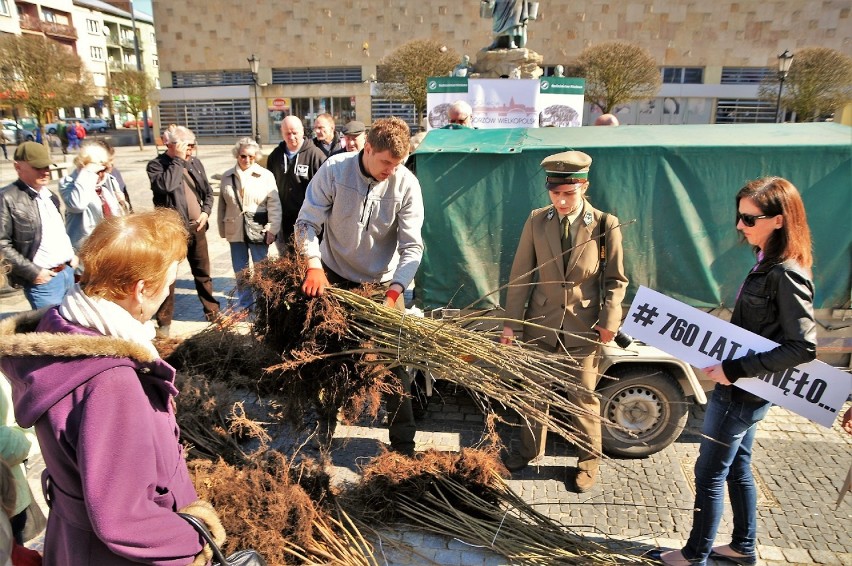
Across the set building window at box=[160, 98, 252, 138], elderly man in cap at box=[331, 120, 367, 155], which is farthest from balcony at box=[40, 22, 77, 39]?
elderly man in cap at box=[331, 120, 367, 155]

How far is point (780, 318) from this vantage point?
2.46 m

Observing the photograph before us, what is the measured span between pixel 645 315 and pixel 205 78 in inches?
1823

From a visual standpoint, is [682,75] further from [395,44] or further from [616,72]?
[395,44]

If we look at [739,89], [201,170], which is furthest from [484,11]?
[739,89]

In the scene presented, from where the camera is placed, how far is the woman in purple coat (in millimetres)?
1363

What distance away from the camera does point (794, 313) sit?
2.40 metres

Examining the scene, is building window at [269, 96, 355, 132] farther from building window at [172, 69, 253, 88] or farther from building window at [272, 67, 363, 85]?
building window at [172, 69, 253, 88]

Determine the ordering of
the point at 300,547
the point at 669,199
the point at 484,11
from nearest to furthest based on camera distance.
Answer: the point at 300,547 < the point at 669,199 < the point at 484,11

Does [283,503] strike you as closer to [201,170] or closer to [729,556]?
[729,556]

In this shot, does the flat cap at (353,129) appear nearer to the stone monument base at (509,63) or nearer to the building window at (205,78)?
the stone monument base at (509,63)

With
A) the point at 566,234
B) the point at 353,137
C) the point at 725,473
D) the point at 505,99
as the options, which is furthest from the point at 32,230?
the point at 505,99

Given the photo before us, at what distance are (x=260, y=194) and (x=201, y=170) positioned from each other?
841 millimetres

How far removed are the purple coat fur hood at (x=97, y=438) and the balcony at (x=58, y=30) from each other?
63570 mm

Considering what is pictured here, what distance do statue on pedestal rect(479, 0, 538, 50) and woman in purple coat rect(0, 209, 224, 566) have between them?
15857mm
